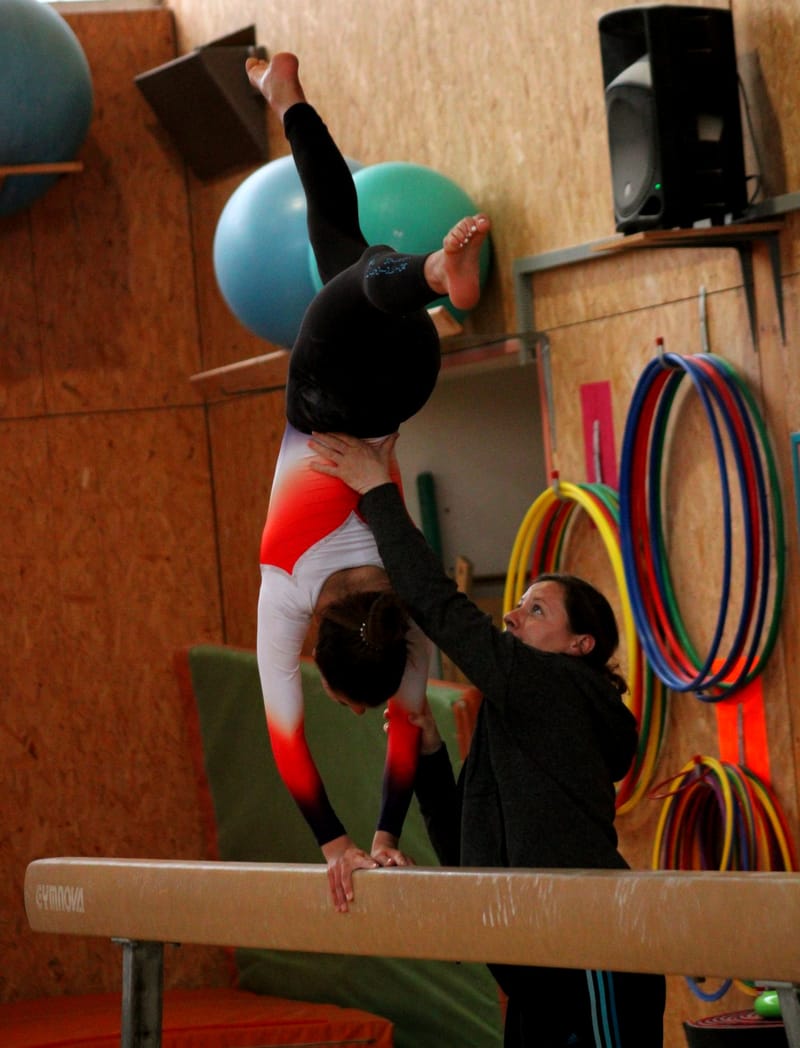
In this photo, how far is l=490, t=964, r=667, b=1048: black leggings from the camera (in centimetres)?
265

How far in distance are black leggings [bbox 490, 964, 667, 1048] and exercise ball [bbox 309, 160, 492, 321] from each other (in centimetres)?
231

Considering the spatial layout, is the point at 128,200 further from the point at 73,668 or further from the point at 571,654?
the point at 571,654

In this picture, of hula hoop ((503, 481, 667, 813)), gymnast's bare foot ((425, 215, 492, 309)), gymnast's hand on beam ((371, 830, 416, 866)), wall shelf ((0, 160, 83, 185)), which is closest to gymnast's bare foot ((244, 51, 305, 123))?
gymnast's bare foot ((425, 215, 492, 309))

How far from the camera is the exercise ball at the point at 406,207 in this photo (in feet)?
14.9

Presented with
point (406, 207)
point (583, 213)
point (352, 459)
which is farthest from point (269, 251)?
point (352, 459)

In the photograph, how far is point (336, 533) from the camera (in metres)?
2.78

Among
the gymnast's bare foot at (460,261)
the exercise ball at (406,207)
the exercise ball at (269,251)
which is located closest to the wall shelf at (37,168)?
the exercise ball at (269,251)

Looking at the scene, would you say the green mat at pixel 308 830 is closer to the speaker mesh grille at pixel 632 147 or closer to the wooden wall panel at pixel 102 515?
the wooden wall panel at pixel 102 515

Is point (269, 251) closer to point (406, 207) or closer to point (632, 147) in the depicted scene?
point (406, 207)

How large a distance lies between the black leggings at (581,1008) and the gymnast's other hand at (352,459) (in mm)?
884

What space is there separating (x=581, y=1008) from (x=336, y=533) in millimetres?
924

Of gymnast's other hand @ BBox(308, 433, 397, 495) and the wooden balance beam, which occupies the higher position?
gymnast's other hand @ BBox(308, 433, 397, 495)

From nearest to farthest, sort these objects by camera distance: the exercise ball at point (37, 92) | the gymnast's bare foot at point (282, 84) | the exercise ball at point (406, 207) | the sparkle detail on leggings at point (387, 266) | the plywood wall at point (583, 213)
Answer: the sparkle detail on leggings at point (387, 266), the gymnast's bare foot at point (282, 84), the plywood wall at point (583, 213), the exercise ball at point (406, 207), the exercise ball at point (37, 92)

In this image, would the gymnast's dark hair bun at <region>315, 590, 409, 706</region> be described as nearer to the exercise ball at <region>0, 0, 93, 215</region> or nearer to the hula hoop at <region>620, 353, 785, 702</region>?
the hula hoop at <region>620, 353, 785, 702</region>
